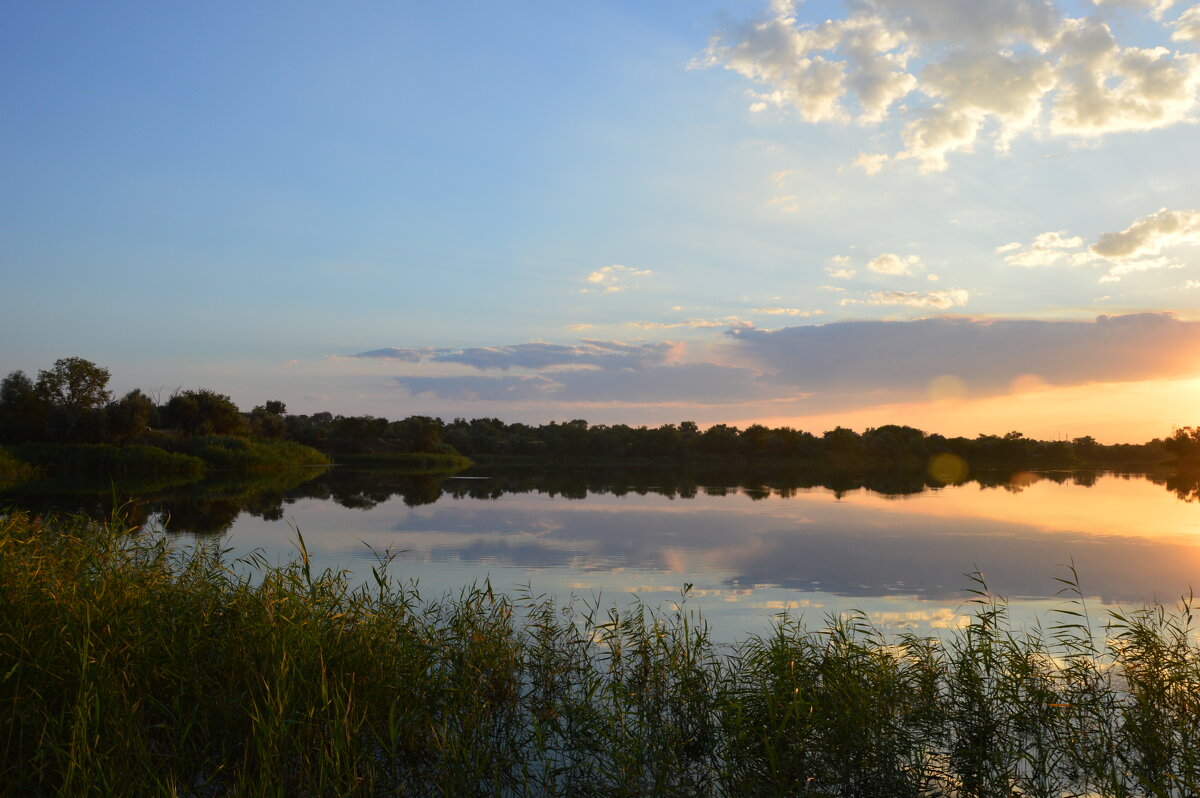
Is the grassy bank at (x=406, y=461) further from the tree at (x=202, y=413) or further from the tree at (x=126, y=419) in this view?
A: the tree at (x=126, y=419)

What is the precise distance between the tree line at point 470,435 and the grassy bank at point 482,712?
42159 millimetres

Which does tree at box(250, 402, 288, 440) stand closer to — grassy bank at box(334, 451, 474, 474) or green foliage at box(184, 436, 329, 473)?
grassy bank at box(334, 451, 474, 474)

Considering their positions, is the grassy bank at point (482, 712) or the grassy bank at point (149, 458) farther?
the grassy bank at point (149, 458)

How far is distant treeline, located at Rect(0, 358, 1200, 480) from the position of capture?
4272 centimetres

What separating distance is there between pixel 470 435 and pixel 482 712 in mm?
82145

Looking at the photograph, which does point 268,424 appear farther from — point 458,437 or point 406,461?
point 458,437

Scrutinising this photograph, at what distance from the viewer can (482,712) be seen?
574 cm

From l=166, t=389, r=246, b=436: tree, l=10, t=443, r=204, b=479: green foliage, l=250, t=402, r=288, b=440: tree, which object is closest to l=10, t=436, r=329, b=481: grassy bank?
l=10, t=443, r=204, b=479: green foliage

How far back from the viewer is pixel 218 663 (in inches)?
213

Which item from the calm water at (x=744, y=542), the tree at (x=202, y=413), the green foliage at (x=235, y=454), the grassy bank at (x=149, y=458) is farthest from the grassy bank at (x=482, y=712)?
the tree at (x=202, y=413)

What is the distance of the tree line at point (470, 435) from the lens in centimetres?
4262

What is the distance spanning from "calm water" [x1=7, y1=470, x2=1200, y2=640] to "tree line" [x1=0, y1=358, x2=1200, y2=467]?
56.3 ft

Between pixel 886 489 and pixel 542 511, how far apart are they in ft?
65.1

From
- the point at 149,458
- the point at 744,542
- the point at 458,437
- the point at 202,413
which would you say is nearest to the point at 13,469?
the point at 149,458
